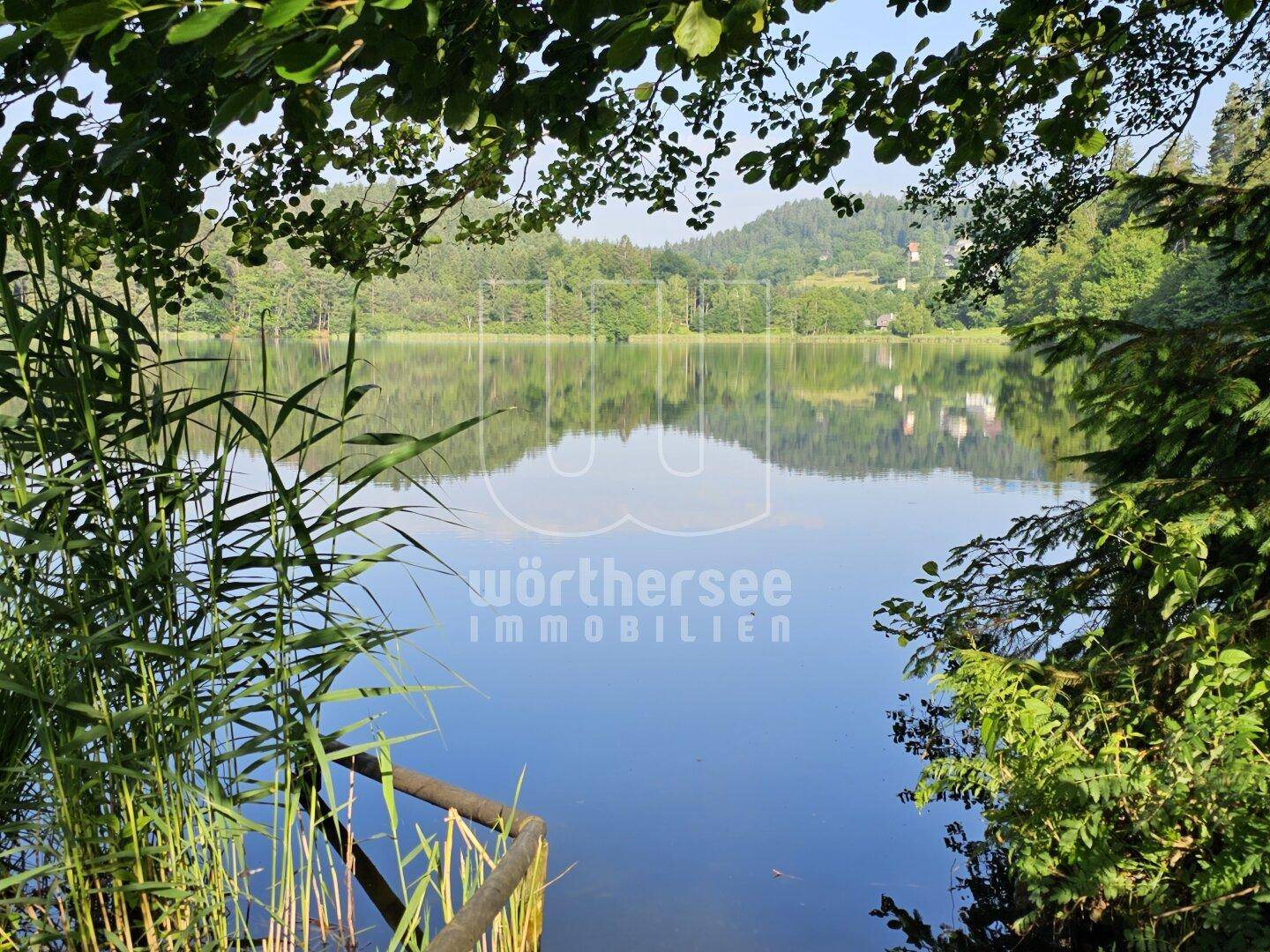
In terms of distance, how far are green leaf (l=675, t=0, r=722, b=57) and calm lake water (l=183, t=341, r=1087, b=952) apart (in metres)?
0.98

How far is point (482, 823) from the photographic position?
7.14ft

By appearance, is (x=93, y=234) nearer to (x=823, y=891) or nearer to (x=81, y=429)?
(x=81, y=429)

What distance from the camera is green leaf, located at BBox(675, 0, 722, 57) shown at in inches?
55.4

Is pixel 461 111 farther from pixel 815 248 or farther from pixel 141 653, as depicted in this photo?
pixel 815 248

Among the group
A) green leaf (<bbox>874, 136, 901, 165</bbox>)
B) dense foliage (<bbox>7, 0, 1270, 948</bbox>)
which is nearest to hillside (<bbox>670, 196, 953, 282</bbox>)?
dense foliage (<bbox>7, 0, 1270, 948</bbox>)

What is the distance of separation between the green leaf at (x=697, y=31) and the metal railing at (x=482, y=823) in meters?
1.27

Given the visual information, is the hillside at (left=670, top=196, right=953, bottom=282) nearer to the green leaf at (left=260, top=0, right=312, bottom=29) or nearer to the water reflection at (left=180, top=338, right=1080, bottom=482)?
the water reflection at (left=180, top=338, right=1080, bottom=482)

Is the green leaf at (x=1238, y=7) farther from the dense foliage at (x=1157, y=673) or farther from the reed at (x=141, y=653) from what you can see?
the reed at (x=141, y=653)

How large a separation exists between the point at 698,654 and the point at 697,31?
5.52 m

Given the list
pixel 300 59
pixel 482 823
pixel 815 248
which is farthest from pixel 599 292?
pixel 300 59

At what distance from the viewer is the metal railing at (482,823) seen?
167cm

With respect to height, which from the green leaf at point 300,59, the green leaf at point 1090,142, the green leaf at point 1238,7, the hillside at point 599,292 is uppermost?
the hillside at point 599,292

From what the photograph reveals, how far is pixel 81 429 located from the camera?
6.53 feet

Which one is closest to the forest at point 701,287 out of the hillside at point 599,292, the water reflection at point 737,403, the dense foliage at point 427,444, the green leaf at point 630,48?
the hillside at point 599,292
